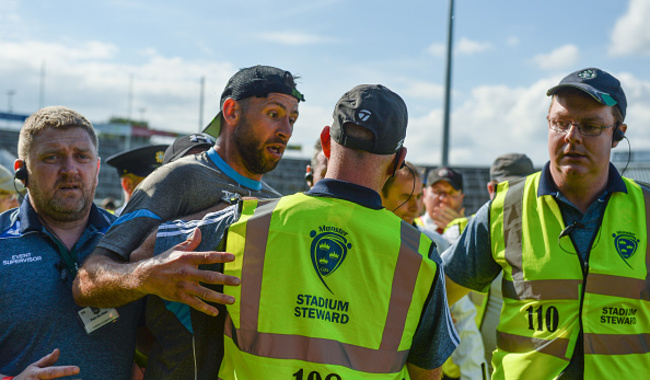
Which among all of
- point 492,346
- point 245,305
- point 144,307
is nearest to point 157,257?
point 245,305

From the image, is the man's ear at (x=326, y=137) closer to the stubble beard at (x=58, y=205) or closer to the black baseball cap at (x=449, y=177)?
the stubble beard at (x=58, y=205)

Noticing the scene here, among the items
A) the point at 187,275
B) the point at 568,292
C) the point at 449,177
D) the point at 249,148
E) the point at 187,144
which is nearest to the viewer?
the point at 187,275

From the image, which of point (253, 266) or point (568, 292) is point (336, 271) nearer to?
point (253, 266)

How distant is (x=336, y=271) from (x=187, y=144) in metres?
1.83

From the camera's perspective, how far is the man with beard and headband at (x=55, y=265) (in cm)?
219

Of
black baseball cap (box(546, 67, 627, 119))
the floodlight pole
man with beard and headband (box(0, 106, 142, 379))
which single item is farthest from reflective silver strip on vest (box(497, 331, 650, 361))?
the floodlight pole

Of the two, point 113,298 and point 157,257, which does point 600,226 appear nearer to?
point 157,257

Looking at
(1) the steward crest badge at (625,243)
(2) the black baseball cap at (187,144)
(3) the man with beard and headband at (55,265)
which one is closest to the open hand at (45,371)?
(3) the man with beard and headband at (55,265)

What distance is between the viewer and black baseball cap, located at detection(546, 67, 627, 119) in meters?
2.45

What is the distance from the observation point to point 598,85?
97.7 inches

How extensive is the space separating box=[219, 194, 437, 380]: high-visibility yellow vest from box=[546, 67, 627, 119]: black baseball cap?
3.92ft

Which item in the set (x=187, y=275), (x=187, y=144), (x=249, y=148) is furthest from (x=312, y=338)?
(x=187, y=144)

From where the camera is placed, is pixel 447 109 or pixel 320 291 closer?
pixel 320 291

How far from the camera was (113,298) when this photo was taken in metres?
1.99
